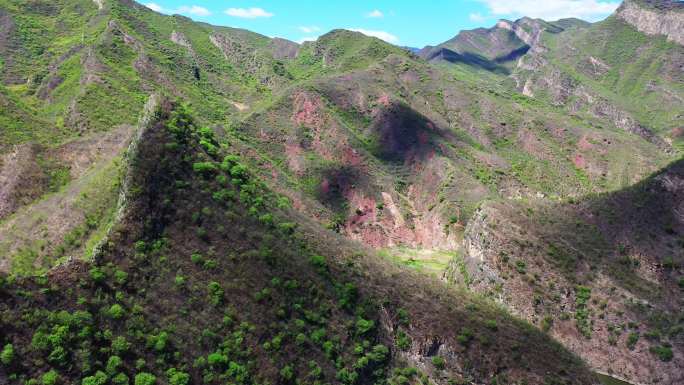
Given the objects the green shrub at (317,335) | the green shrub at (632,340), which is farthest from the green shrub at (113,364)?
the green shrub at (632,340)

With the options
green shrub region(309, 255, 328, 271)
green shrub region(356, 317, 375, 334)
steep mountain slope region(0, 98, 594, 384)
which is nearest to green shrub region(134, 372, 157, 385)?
steep mountain slope region(0, 98, 594, 384)

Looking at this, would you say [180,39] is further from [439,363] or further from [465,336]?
[439,363]

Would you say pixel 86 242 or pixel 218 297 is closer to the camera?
pixel 218 297

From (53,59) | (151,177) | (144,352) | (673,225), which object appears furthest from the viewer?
(53,59)

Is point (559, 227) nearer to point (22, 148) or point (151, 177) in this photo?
point (151, 177)

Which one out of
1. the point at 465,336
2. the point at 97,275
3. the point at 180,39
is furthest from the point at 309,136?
the point at 180,39

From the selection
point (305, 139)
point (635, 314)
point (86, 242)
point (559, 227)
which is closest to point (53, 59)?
point (305, 139)
